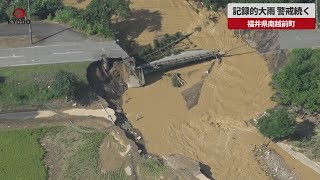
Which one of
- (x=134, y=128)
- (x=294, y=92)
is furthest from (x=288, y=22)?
(x=134, y=128)

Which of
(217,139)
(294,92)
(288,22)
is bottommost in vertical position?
(217,139)

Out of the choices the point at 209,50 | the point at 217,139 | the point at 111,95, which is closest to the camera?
the point at 217,139

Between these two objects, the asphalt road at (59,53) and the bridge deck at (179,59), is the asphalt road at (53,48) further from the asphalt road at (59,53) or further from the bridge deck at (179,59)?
the bridge deck at (179,59)

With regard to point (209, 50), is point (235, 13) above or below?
above

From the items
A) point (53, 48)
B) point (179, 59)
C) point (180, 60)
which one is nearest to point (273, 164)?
point (180, 60)

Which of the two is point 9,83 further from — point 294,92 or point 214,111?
point 294,92

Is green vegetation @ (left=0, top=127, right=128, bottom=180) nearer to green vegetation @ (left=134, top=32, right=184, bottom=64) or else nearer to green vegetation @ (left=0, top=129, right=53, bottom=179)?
green vegetation @ (left=0, top=129, right=53, bottom=179)

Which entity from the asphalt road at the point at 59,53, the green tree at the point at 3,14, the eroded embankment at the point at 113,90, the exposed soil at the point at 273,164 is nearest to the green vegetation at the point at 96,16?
the asphalt road at the point at 59,53

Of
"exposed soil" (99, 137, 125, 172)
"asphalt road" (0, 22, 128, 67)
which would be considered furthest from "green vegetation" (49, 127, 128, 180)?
"asphalt road" (0, 22, 128, 67)
